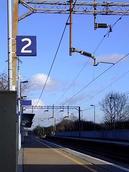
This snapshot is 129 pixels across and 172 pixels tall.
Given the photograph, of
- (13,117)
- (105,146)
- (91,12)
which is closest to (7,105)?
(13,117)

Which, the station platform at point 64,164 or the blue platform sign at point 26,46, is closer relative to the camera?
the blue platform sign at point 26,46

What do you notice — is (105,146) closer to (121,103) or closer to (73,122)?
(121,103)

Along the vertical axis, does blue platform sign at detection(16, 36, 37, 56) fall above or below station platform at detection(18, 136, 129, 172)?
above

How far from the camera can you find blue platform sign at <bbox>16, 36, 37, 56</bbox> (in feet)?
70.6

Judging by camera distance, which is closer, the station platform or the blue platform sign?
the blue platform sign

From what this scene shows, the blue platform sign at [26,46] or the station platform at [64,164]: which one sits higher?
the blue platform sign at [26,46]

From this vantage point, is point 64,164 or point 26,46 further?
point 64,164

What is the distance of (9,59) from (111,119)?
124 m

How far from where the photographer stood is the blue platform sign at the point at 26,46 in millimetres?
21531

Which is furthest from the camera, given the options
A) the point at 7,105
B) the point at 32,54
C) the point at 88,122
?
the point at 88,122

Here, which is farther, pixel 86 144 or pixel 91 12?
pixel 86 144

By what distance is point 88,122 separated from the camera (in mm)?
163875

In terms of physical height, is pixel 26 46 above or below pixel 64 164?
above

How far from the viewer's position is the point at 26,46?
21.8 metres
